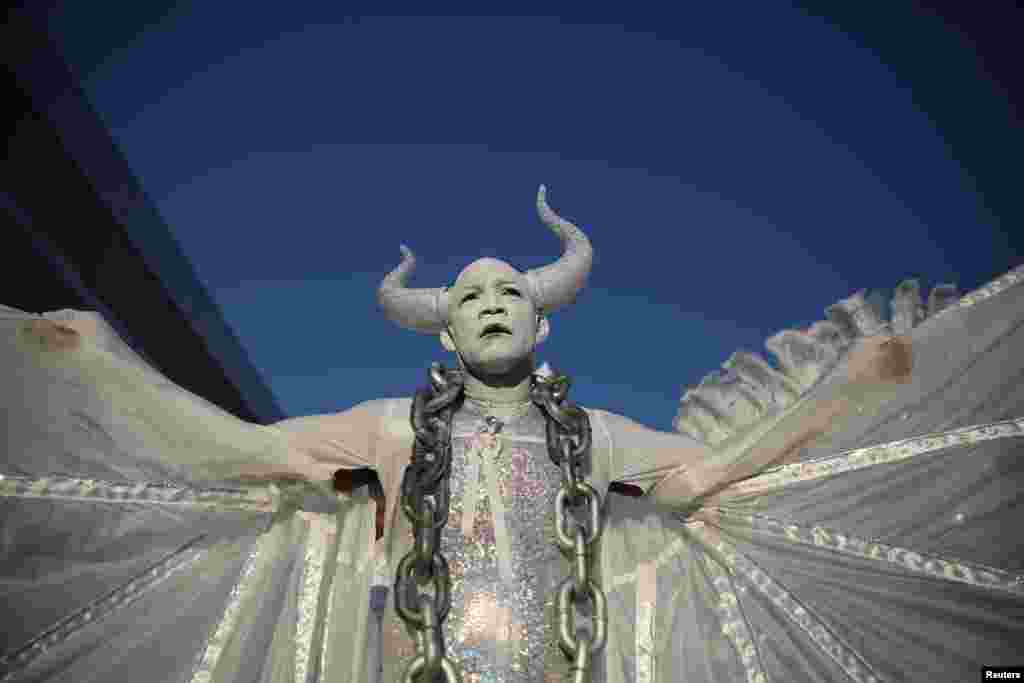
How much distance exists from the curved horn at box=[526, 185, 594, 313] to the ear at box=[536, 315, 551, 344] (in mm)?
31

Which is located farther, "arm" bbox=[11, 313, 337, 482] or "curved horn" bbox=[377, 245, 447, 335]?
"curved horn" bbox=[377, 245, 447, 335]

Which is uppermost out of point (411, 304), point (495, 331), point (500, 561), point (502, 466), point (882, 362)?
point (411, 304)

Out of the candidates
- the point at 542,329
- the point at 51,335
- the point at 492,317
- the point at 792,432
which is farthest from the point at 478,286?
the point at 51,335

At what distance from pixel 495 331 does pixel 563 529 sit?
0.44m

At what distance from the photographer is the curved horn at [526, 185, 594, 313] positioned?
1.77m

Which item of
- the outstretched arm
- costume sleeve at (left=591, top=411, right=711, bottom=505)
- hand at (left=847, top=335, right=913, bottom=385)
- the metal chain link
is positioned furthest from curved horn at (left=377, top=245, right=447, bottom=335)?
hand at (left=847, top=335, right=913, bottom=385)

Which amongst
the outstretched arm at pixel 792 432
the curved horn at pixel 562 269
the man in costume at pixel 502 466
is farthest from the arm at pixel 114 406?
the outstretched arm at pixel 792 432

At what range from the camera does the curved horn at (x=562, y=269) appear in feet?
5.81

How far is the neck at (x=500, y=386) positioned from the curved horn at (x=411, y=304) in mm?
151

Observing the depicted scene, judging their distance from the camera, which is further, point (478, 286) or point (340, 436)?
point (478, 286)

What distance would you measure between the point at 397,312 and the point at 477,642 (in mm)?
749

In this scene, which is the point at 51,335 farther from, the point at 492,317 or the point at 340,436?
the point at 492,317

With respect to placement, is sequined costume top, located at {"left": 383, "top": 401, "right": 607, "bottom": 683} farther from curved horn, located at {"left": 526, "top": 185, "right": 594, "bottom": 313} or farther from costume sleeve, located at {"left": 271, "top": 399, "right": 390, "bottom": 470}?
curved horn, located at {"left": 526, "top": 185, "right": 594, "bottom": 313}

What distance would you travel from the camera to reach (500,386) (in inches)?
A: 66.7
